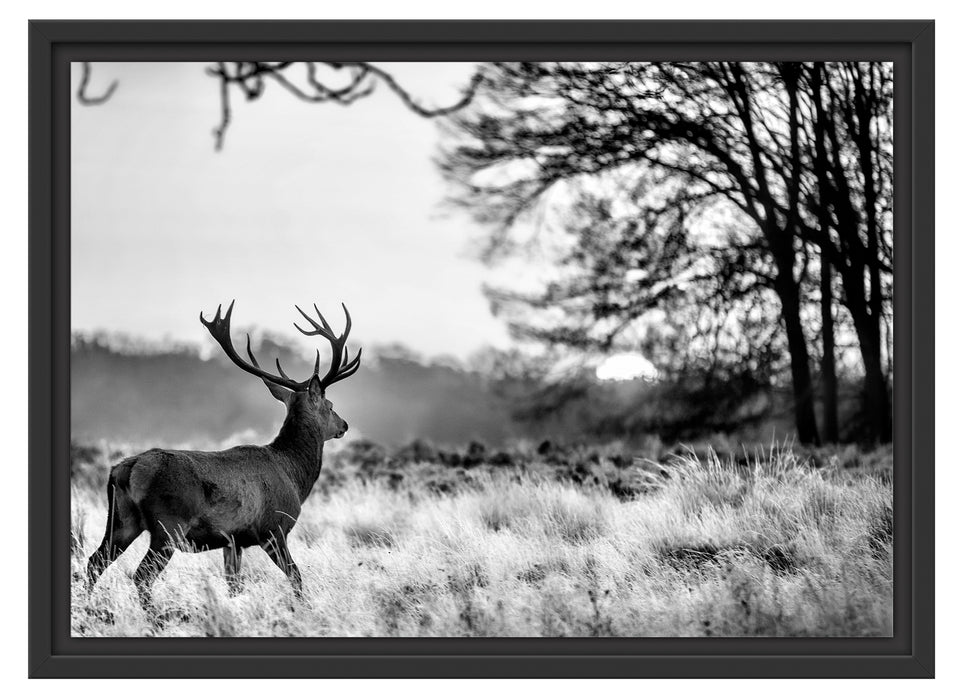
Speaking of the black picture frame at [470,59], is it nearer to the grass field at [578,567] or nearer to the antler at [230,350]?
the grass field at [578,567]

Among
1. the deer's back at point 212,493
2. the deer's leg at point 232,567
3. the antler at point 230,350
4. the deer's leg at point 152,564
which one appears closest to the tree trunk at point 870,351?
the antler at point 230,350

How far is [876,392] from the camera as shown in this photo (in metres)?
7.23

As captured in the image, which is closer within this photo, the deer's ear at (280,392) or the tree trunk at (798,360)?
the deer's ear at (280,392)

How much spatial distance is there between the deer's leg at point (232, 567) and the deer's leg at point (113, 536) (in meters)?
0.55

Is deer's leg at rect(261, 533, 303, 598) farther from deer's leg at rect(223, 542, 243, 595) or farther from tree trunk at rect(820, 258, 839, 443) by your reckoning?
tree trunk at rect(820, 258, 839, 443)

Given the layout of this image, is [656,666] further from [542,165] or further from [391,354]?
[542,165]

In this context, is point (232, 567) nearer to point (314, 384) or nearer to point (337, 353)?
point (314, 384)

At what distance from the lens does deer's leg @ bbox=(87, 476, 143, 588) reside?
5355 millimetres

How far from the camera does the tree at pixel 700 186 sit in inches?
272

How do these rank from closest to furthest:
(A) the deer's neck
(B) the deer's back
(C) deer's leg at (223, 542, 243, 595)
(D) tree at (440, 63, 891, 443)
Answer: (B) the deer's back, (C) deer's leg at (223, 542, 243, 595), (A) the deer's neck, (D) tree at (440, 63, 891, 443)

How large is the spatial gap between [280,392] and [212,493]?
0.77 m

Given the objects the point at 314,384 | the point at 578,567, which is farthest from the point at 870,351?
the point at 314,384

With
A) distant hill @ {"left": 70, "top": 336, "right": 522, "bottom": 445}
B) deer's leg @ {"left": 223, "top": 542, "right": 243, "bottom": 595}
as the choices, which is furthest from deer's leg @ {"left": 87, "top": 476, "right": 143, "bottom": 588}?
distant hill @ {"left": 70, "top": 336, "right": 522, "bottom": 445}

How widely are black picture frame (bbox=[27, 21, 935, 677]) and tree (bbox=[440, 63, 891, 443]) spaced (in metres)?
1.15
